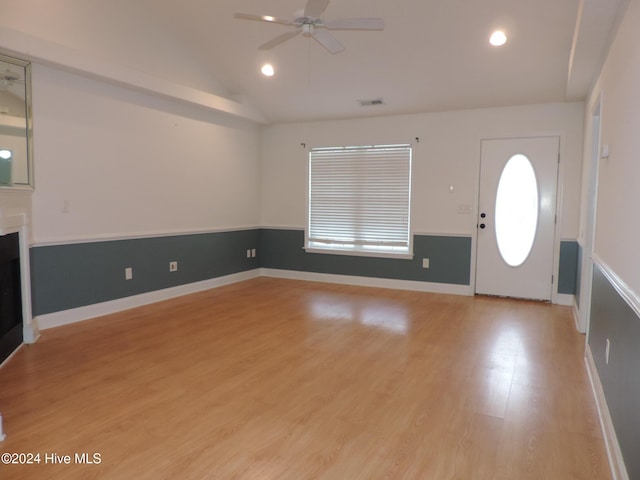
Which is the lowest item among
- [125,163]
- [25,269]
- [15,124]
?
[25,269]

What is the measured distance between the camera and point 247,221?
6891mm

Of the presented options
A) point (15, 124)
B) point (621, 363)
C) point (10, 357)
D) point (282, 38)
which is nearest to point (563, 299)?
point (621, 363)

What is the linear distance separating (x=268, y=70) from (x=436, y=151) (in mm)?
2486

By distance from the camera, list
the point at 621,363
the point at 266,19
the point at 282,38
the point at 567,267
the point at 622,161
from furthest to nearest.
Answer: the point at 567,267 → the point at 282,38 → the point at 266,19 → the point at 622,161 → the point at 621,363

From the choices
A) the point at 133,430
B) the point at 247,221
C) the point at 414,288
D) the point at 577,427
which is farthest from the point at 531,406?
the point at 247,221

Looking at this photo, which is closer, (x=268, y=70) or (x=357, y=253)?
Answer: (x=268, y=70)

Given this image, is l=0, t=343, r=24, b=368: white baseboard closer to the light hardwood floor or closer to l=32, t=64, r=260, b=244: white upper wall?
the light hardwood floor

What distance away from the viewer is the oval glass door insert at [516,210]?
548 centimetres

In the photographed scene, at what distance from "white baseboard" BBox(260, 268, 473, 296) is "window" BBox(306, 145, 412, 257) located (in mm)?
402

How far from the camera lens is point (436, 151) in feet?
19.5

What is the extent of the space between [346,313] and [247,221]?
276 centimetres

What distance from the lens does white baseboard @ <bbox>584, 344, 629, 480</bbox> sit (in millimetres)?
1905

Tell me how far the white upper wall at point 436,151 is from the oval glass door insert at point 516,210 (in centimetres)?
31

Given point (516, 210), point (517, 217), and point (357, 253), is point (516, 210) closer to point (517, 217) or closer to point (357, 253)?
point (517, 217)
